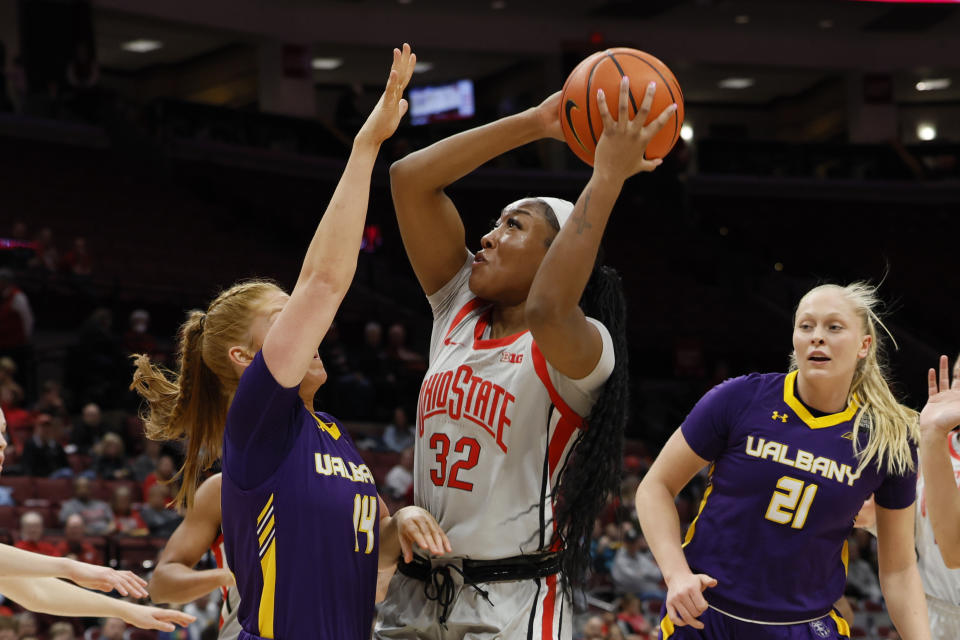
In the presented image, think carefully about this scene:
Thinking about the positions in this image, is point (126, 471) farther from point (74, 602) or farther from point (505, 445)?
point (505, 445)

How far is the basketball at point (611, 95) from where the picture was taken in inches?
122

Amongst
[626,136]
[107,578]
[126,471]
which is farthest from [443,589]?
[126,471]

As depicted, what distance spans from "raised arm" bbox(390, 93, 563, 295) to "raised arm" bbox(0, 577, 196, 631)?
1259 mm

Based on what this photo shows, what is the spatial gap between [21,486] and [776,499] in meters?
8.43

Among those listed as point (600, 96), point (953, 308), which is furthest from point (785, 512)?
point (953, 308)

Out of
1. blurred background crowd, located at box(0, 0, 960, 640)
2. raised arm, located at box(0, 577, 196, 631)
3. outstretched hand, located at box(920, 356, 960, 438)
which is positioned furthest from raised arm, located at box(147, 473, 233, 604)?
blurred background crowd, located at box(0, 0, 960, 640)

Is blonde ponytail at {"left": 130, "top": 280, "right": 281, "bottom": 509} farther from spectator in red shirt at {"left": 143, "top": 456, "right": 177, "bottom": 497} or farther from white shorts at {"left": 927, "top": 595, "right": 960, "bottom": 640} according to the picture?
spectator in red shirt at {"left": 143, "top": 456, "right": 177, "bottom": 497}

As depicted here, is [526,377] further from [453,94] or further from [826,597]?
[453,94]

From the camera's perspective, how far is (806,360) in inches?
146

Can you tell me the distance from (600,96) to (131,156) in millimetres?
17859

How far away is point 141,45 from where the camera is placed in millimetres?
23078

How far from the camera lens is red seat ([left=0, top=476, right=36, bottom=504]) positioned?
10.4 metres

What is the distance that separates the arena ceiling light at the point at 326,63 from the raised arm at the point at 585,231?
21.3m

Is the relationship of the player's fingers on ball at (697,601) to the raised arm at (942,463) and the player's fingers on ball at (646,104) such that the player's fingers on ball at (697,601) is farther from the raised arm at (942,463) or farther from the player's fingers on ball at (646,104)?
the player's fingers on ball at (646,104)
